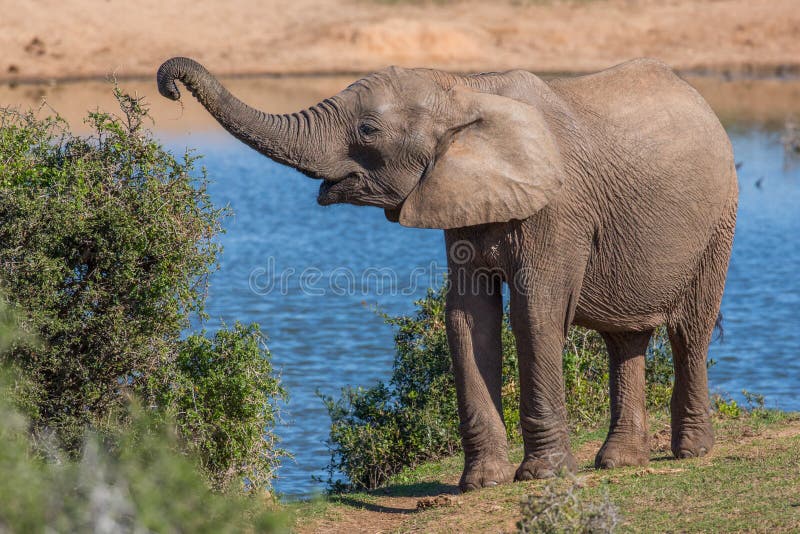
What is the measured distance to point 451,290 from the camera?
7676 mm

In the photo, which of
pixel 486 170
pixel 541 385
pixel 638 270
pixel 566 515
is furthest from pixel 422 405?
pixel 566 515

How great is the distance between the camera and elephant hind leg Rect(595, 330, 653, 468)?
8484 millimetres

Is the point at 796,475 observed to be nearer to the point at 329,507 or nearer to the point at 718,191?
the point at 718,191

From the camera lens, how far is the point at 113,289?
814 centimetres

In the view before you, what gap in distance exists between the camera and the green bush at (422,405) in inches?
402

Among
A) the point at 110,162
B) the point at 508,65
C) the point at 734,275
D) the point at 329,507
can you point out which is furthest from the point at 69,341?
the point at 508,65

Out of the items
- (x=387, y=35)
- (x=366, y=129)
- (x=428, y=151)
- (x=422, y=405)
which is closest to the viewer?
(x=366, y=129)

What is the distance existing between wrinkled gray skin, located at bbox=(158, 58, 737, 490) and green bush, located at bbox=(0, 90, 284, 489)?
1.54 metres

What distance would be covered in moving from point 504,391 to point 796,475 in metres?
3.65

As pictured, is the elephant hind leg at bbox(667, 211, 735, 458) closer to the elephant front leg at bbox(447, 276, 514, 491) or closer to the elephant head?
the elephant front leg at bbox(447, 276, 514, 491)

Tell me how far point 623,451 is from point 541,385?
1.22 meters

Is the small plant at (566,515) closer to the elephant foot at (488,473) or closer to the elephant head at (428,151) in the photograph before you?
the elephant foot at (488,473)

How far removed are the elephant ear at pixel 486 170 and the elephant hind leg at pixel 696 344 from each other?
1663mm

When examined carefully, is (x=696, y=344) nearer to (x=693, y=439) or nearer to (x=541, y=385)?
(x=693, y=439)
